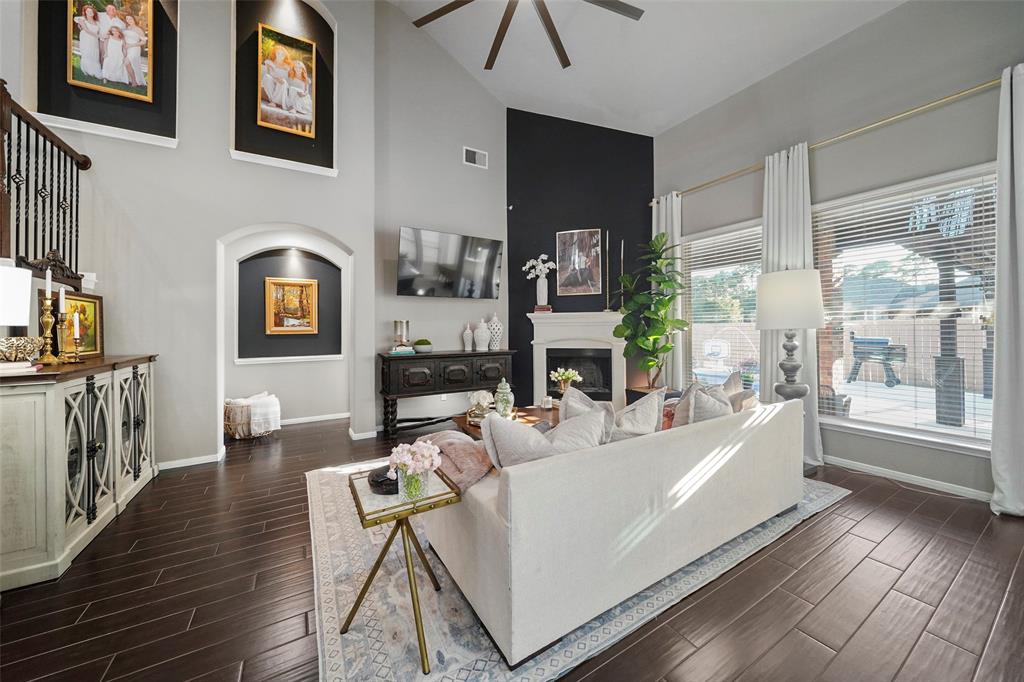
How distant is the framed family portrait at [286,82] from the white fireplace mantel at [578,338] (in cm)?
331

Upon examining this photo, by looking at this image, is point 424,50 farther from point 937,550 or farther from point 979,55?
point 937,550

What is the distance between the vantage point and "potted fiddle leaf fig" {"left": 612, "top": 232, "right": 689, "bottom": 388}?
4.59 metres

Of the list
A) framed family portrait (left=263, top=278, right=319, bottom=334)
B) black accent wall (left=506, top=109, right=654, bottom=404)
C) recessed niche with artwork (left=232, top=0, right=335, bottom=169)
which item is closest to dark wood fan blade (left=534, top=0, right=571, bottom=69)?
black accent wall (left=506, top=109, right=654, bottom=404)

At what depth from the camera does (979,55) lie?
9.16 feet

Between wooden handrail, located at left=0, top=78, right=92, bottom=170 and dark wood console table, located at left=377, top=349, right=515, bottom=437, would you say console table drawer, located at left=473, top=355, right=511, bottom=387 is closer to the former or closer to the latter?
dark wood console table, located at left=377, top=349, right=515, bottom=437

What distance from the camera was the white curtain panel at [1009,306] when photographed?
258cm

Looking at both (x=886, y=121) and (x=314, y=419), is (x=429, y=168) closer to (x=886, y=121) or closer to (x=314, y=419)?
(x=314, y=419)

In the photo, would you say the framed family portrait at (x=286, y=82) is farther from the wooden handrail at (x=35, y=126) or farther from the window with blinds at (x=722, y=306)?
the window with blinds at (x=722, y=306)

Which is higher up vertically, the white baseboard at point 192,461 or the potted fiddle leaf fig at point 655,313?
the potted fiddle leaf fig at point 655,313

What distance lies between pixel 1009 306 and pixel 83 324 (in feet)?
20.6

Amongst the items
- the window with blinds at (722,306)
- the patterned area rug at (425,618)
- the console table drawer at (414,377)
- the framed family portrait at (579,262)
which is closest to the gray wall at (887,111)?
the window with blinds at (722,306)

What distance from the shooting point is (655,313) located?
4652mm

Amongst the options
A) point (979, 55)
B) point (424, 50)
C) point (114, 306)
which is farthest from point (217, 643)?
point (424, 50)

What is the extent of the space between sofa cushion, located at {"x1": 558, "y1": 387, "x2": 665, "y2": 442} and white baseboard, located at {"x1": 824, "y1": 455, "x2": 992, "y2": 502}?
→ 2678mm
